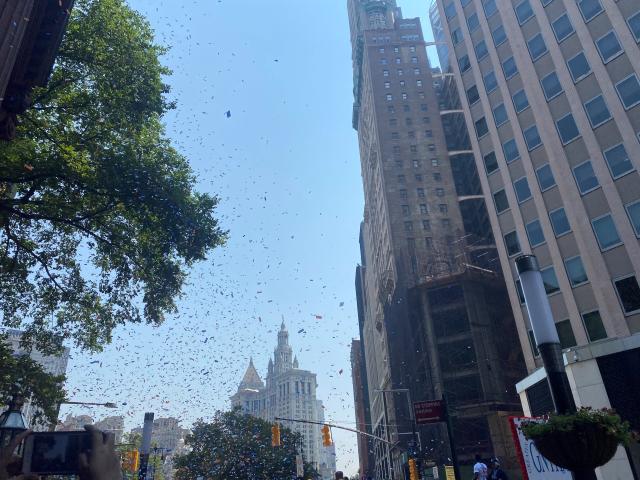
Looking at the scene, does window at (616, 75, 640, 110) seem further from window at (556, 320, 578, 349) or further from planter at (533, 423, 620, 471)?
planter at (533, 423, 620, 471)

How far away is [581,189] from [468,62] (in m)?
17.0

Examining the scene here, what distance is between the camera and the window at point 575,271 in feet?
84.0

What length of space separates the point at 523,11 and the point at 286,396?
454 feet

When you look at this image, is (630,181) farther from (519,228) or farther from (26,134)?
(26,134)

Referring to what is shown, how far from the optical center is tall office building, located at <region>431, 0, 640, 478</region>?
23203 mm

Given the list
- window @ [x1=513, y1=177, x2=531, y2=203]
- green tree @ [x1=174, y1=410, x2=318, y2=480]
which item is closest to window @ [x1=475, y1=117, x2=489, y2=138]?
window @ [x1=513, y1=177, x2=531, y2=203]

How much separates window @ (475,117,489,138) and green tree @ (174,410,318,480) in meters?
42.9

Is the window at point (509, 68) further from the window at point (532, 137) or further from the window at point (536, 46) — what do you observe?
the window at point (532, 137)

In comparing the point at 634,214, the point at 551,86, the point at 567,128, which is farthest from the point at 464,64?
the point at 634,214

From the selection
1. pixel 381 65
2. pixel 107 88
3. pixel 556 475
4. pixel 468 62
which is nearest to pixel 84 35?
pixel 107 88

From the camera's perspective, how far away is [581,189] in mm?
26500

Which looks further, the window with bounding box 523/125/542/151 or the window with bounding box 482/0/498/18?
the window with bounding box 482/0/498/18

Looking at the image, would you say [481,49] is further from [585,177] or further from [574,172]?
[585,177]

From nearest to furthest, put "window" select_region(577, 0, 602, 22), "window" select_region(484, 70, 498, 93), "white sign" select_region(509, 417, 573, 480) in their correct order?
"white sign" select_region(509, 417, 573, 480)
"window" select_region(577, 0, 602, 22)
"window" select_region(484, 70, 498, 93)
